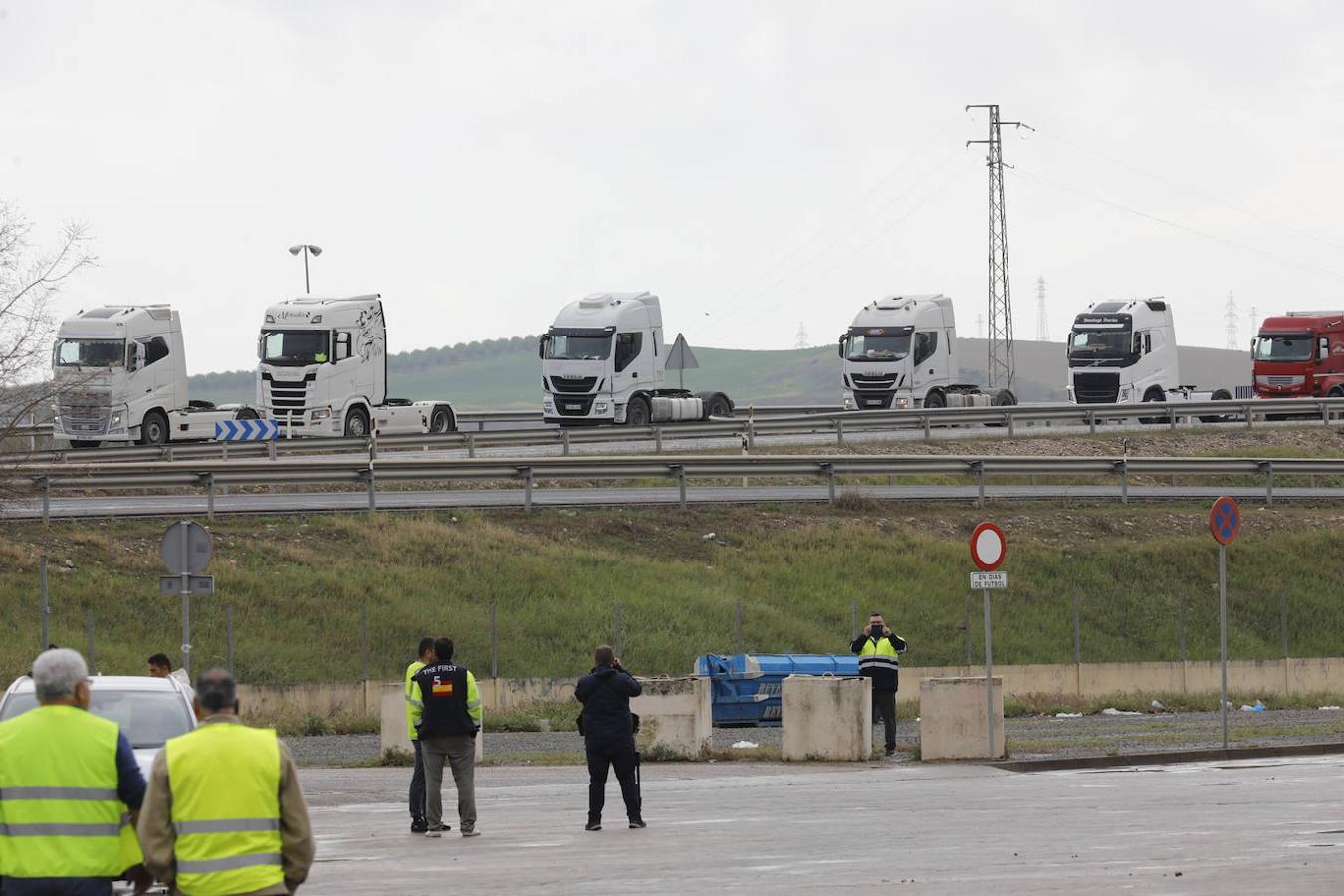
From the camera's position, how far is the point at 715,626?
31.9m

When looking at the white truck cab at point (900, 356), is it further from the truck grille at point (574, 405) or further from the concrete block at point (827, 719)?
the concrete block at point (827, 719)

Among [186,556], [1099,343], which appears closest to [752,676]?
[186,556]

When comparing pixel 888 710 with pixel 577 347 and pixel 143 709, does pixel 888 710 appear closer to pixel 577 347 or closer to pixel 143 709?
pixel 143 709

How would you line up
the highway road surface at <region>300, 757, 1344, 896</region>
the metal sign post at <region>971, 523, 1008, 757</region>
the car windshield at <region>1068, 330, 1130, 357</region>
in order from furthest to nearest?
the car windshield at <region>1068, 330, 1130, 357</region> < the metal sign post at <region>971, 523, 1008, 757</region> < the highway road surface at <region>300, 757, 1344, 896</region>

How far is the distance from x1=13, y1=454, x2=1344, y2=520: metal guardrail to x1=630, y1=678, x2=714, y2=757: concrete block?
13301 mm

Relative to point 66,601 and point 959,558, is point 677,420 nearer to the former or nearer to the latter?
point 959,558

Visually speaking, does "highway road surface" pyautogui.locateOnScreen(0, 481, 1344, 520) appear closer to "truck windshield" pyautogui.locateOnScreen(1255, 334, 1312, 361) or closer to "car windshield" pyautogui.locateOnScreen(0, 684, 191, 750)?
"truck windshield" pyautogui.locateOnScreen(1255, 334, 1312, 361)

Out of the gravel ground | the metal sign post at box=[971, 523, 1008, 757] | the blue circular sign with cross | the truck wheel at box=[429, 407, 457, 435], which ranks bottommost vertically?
the gravel ground

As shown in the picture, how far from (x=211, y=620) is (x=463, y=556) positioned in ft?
18.2

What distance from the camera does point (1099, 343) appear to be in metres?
60.7

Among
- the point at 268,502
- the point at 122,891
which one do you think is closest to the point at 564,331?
the point at 268,502

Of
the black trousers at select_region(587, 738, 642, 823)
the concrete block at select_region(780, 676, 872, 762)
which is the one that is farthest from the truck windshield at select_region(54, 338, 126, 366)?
the black trousers at select_region(587, 738, 642, 823)

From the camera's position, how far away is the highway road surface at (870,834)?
12789 millimetres

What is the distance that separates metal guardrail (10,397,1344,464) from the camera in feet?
148
